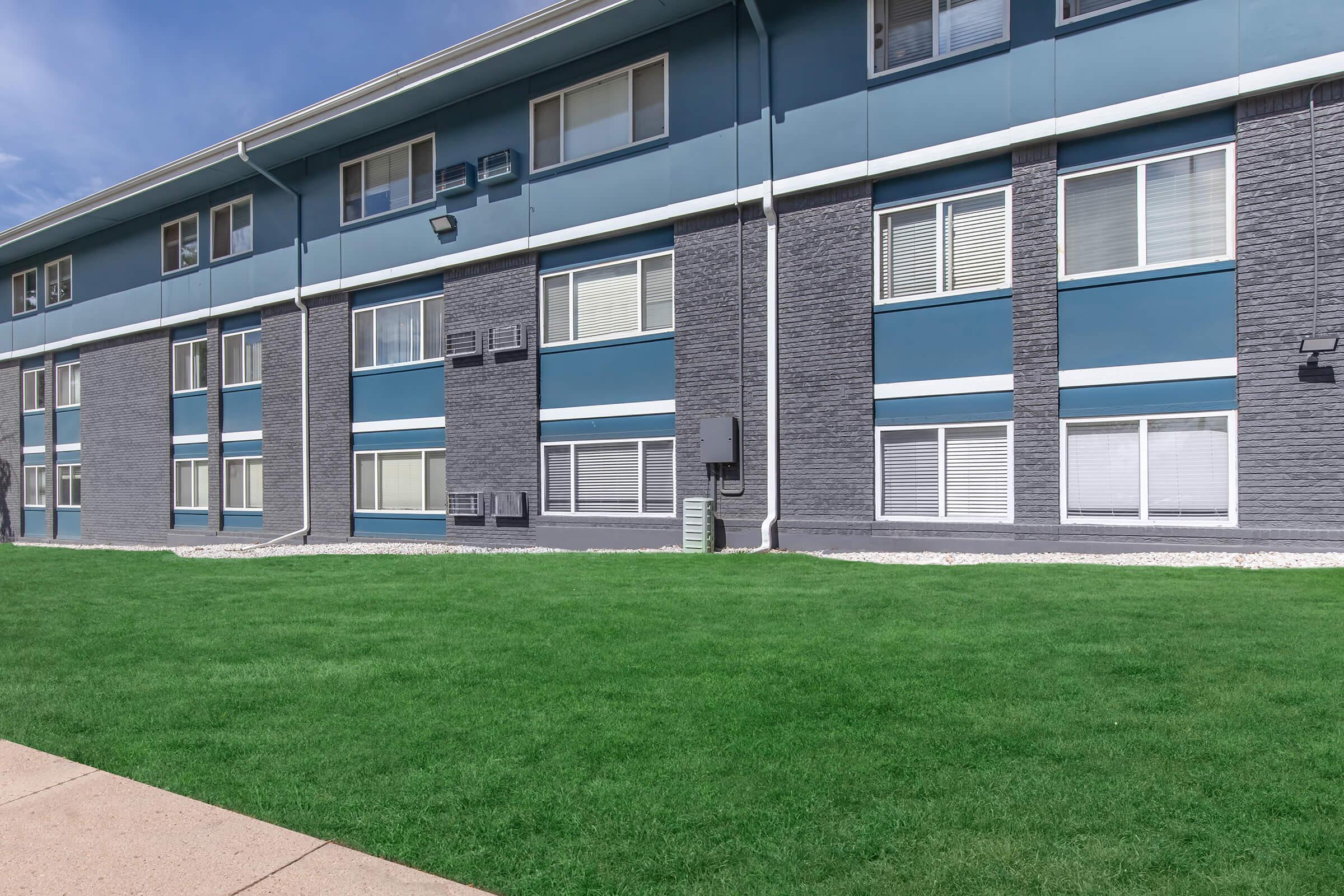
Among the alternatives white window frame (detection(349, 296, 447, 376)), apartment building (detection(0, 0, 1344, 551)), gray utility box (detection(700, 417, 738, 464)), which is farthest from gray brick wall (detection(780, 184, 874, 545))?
white window frame (detection(349, 296, 447, 376))

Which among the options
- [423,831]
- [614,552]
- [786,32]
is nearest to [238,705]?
[423,831]

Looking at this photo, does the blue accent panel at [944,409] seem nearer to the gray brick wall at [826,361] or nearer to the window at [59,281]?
the gray brick wall at [826,361]

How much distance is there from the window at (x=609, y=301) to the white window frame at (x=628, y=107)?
197cm

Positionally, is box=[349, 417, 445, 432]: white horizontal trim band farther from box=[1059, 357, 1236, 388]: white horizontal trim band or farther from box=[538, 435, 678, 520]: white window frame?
box=[1059, 357, 1236, 388]: white horizontal trim band

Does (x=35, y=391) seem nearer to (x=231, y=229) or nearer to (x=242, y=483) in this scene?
(x=231, y=229)

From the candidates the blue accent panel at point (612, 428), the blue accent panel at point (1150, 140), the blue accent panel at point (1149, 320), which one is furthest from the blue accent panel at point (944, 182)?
the blue accent panel at point (612, 428)

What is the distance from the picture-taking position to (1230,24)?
10.6m

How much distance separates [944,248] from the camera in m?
12.4

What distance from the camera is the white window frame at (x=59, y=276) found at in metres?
25.6

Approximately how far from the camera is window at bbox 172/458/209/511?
22234 mm

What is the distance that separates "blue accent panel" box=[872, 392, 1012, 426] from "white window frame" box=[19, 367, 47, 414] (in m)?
26.1

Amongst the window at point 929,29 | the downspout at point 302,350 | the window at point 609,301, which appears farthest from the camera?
the downspout at point 302,350

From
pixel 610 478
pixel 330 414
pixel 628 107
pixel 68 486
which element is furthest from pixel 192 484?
pixel 628 107

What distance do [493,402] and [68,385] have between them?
57.5 feet
